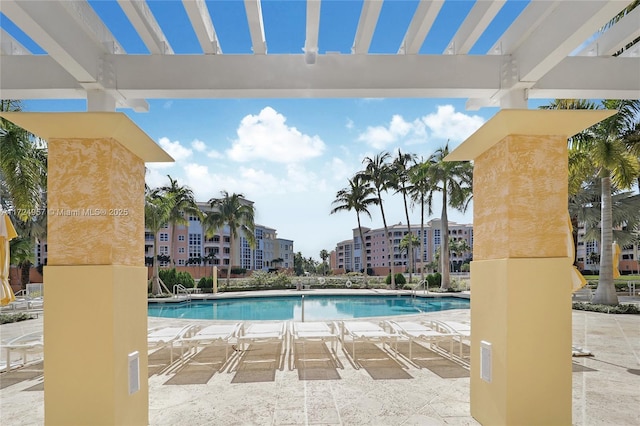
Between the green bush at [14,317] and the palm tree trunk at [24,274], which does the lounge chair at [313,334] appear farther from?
the palm tree trunk at [24,274]

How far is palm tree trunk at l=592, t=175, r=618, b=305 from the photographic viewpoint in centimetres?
1412

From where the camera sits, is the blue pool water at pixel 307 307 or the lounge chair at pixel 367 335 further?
the blue pool water at pixel 307 307

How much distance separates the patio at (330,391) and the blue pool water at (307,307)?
25.2 feet

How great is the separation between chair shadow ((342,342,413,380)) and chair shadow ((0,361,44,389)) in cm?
497

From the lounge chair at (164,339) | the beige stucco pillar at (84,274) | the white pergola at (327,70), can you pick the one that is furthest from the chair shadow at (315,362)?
the white pergola at (327,70)

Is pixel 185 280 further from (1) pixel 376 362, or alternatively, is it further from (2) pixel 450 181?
(1) pixel 376 362

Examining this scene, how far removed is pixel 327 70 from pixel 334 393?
13.0 ft

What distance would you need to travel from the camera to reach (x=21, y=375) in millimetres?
6402

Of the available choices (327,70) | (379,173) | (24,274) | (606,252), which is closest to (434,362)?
(327,70)

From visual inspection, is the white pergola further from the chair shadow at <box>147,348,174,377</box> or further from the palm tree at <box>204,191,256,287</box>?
the palm tree at <box>204,191,256,287</box>

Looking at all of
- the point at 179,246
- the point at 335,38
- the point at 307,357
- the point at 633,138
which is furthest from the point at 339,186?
the point at 179,246

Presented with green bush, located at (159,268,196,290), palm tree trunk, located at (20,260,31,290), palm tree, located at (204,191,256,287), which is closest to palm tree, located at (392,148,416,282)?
palm tree, located at (204,191,256,287)

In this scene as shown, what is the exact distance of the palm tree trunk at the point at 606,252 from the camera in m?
14.1

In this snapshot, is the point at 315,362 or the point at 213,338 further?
the point at 213,338
